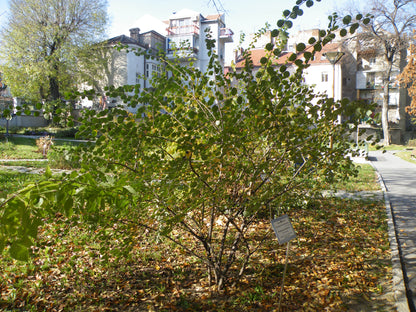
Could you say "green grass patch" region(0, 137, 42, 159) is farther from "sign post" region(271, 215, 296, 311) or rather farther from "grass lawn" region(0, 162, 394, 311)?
"sign post" region(271, 215, 296, 311)

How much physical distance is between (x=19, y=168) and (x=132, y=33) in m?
30.8

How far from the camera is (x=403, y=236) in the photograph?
604 cm

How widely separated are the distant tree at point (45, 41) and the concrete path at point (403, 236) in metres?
26.2

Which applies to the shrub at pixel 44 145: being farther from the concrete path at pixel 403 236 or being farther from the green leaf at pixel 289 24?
the green leaf at pixel 289 24

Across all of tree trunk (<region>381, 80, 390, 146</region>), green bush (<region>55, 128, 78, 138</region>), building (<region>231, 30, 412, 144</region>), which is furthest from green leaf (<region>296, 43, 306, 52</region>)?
Result: building (<region>231, 30, 412, 144</region>)

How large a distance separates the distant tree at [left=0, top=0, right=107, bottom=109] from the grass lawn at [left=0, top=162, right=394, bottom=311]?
26.9m

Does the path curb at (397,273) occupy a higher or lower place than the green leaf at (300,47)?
lower

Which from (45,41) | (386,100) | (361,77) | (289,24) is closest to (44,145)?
(289,24)

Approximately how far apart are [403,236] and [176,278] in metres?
4.34

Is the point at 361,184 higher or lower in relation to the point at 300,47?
lower

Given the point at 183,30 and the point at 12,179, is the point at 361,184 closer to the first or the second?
the point at 12,179

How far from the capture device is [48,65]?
27859mm

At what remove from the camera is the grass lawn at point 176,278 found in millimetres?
3576

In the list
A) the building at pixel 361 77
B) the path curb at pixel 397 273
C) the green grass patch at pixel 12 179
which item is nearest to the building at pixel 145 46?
the building at pixel 361 77
